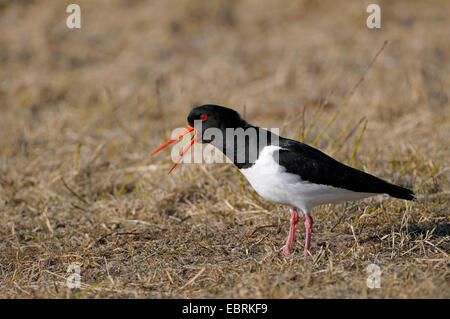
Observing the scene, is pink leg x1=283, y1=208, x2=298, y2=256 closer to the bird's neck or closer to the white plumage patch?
the white plumage patch

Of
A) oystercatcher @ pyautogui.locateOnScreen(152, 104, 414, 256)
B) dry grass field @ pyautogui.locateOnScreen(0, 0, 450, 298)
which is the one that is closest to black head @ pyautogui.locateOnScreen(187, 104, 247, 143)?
oystercatcher @ pyautogui.locateOnScreen(152, 104, 414, 256)

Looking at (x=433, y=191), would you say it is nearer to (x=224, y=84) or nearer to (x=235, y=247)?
(x=235, y=247)

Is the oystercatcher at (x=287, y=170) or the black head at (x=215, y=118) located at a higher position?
the black head at (x=215, y=118)

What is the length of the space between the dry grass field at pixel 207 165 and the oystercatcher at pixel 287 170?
15.1 inches

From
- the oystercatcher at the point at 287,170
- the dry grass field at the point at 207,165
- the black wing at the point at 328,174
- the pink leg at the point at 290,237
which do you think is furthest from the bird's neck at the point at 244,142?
the dry grass field at the point at 207,165

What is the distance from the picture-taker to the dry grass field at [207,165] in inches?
150

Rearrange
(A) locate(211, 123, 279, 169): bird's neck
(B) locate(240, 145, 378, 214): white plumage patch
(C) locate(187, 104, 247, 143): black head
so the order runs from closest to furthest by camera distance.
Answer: (B) locate(240, 145, 378, 214): white plumage patch, (A) locate(211, 123, 279, 169): bird's neck, (C) locate(187, 104, 247, 143): black head

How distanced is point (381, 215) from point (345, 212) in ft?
0.91

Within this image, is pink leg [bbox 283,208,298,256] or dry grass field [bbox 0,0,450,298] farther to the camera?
pink leg [bbox 283,208,298,256]

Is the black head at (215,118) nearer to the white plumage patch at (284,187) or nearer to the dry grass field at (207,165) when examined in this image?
the white plumage patch at (284,187)

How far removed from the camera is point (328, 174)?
152 inches

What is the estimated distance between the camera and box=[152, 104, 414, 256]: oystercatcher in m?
3.82

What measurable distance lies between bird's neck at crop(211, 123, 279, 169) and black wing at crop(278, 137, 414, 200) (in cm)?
15
